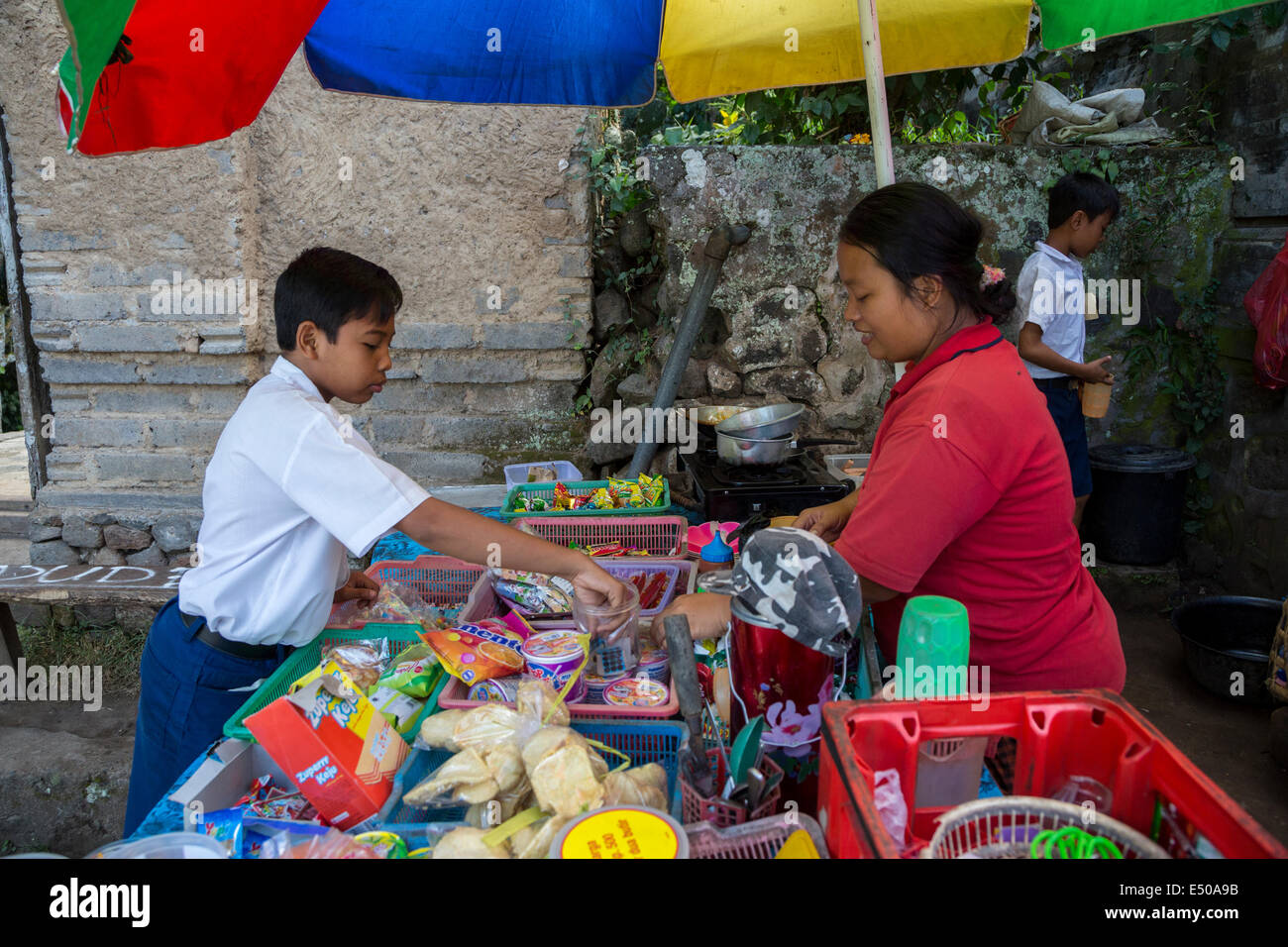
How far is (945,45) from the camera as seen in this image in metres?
3.22

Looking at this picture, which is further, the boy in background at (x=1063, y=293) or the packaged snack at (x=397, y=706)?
the boy in background at (x=1063, y=293)

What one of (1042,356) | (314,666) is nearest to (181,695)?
(314,666)

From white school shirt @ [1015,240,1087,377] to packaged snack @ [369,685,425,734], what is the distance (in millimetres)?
3662

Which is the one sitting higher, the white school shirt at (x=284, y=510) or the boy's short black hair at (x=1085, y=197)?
the boy's short black hair at (x=1085, y=197)

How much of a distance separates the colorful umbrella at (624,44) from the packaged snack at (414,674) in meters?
1.53

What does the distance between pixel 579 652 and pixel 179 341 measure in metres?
3.85

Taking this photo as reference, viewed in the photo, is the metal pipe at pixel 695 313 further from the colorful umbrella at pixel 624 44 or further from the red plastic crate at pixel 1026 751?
the red plastic crate at pixel 1026 751


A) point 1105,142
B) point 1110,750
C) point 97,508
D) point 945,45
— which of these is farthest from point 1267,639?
point 97,508

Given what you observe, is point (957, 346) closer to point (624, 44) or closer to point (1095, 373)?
point (624, 44)

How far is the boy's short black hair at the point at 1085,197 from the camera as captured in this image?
4.23 m

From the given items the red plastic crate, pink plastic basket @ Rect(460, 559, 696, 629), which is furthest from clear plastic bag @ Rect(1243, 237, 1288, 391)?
the red plastic crate

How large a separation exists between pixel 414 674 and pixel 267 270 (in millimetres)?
3575

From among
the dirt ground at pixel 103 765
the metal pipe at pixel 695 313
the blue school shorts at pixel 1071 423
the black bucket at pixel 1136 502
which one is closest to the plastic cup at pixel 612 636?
the metal pipe at pixel 695 313

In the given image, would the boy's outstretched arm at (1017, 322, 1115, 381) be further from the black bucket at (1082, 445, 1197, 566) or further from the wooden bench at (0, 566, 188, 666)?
the wooden bench at (0, 566, 188, 666)
